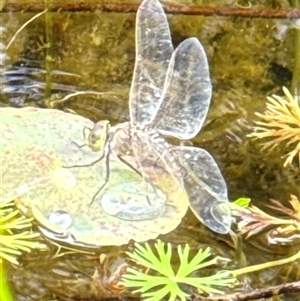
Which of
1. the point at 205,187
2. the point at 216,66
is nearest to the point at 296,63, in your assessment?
the point at 216,66

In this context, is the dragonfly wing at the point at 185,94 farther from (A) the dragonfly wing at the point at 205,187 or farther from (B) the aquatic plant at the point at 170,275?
(B) the aquatic plant at the point at 170,275

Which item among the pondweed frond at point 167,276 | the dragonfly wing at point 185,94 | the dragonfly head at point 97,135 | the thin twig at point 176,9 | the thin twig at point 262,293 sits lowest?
the thin twig at point 262,293

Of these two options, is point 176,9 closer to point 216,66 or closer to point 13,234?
point 216,66

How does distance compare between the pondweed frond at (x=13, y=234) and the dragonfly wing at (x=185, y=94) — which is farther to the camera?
the dragonfly wing at (x=185, y=94)

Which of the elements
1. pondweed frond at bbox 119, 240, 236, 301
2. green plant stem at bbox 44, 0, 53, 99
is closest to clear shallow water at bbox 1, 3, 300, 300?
green plant stem at bbox 44, 0, 53, 99

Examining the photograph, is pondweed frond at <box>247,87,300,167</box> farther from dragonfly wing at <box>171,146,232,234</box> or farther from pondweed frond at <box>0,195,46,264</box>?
pondweed frond at <box>0,195,46,264</box>

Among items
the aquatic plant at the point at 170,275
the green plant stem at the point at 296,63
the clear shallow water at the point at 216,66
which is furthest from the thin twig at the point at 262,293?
the green plant stem at the point at 296,63

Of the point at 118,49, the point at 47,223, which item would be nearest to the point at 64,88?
the point at 118,49
